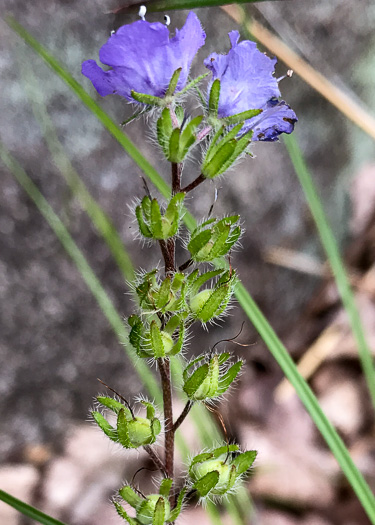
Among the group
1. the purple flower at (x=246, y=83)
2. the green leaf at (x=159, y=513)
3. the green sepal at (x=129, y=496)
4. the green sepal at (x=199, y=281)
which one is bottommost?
the green leaf at (x=159, y=513)

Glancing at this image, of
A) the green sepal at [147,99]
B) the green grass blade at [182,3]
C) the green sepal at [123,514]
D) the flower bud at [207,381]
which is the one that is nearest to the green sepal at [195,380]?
the flower bud at [207,381]

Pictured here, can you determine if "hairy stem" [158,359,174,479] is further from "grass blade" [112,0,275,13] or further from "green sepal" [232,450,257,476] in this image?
"grass blade" [112,0,275,13]

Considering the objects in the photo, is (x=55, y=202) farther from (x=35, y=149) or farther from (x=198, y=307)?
(x=198, y=307)

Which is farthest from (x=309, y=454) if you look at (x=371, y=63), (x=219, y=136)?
(x=219, y=136)

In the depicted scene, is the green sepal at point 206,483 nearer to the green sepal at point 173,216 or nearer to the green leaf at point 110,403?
the green leaf at point 110,403

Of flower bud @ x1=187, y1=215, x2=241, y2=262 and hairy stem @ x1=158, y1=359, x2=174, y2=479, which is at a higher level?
flower bud @ x1=187, y1=215, x2=241, y2=262

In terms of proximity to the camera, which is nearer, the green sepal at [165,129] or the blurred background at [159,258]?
the green sepal at [165,129]

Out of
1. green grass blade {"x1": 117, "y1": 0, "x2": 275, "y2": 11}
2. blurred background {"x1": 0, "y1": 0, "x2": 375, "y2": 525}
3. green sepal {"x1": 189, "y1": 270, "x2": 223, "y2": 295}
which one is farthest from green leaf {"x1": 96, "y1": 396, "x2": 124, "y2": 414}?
blurred background {"x1": 0, "y1": 0, "x2": 375, "y2": 525}
